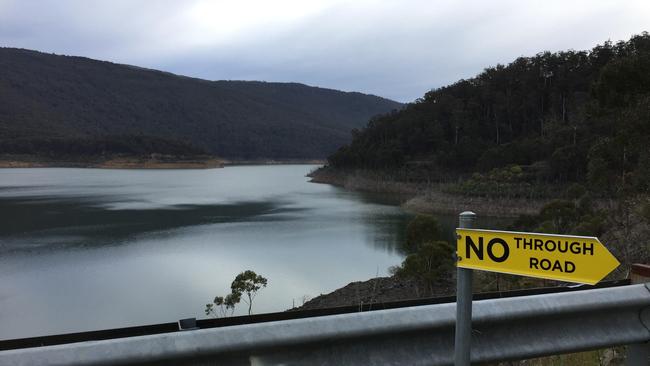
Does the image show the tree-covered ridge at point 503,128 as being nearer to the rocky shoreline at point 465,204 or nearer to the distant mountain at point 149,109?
the rocky shoreline at point 465,204

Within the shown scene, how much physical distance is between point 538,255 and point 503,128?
6084cm

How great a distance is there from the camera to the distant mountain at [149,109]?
128 metres

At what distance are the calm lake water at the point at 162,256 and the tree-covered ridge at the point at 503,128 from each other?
550 inches

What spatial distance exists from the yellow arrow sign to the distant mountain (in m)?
120

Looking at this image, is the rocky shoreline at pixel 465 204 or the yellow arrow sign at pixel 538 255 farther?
the rocky shoreline at pixel 465 204

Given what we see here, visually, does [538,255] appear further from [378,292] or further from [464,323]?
[378,292]

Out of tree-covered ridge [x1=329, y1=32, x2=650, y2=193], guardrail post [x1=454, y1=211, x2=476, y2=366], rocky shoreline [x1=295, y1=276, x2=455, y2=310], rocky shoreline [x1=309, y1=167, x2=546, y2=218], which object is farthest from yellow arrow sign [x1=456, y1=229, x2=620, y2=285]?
tree-covered ridge [x1=329, y1=32, x2=650, y2=193]

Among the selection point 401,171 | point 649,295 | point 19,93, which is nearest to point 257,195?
point 401,171

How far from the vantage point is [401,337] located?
1731mm

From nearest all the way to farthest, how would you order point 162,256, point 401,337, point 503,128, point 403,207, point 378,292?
→ point 401,337
point 378,292
point 162,256
point 403,207
point 503,128

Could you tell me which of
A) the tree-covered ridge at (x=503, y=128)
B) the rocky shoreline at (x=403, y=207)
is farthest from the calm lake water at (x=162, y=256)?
the tree-covered ridge at (x=503, y=128)

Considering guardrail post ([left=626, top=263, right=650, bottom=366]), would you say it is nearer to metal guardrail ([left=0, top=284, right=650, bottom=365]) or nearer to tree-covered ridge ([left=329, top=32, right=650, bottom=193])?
metal guardrail ([left=0, top=284, right=650, bottom=365])

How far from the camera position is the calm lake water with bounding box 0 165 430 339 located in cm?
1332

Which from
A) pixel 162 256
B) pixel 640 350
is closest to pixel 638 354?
pixel 640 350
